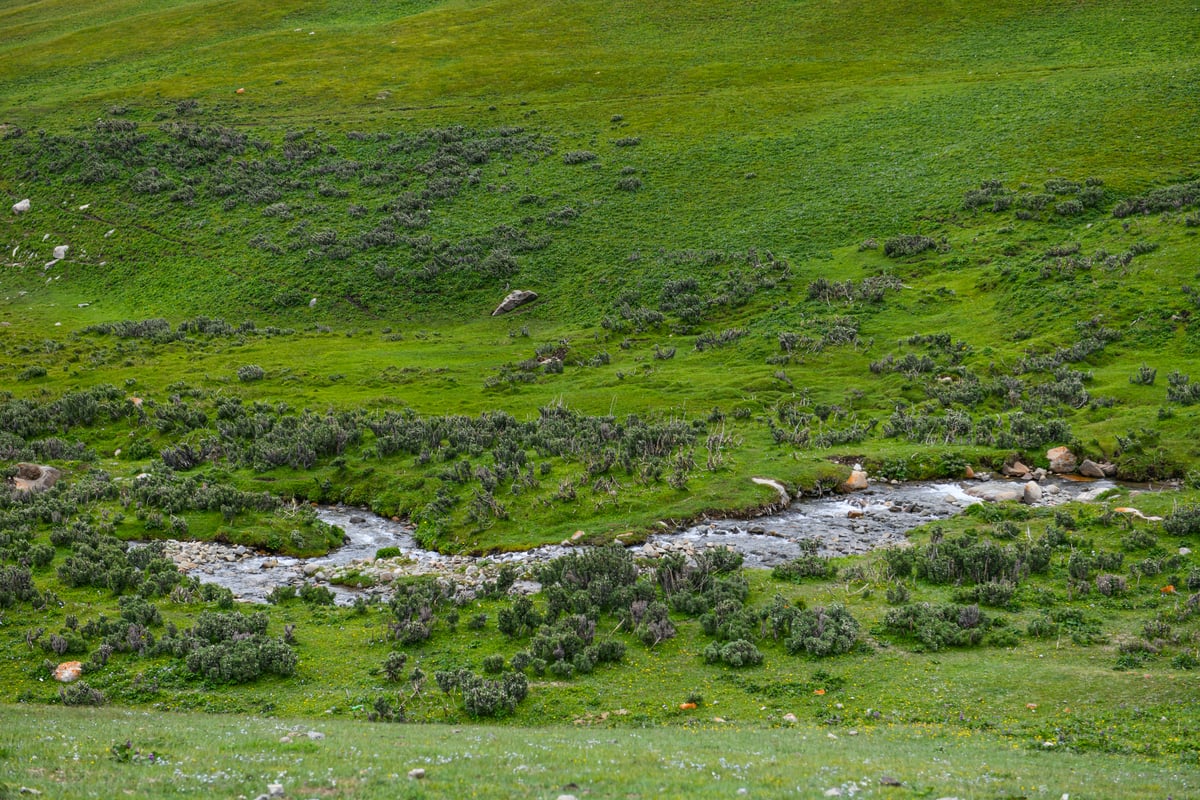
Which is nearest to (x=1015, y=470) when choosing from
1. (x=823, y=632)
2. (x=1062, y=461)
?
(x=1062, y=461)

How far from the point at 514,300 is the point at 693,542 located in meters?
37.4

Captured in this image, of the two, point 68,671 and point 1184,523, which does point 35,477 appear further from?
point 1184,523

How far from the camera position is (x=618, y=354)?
55.8 m

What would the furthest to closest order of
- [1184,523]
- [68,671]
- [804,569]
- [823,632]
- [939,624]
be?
[804,569], [1184,523], [939,624], [823,632], [68,671]

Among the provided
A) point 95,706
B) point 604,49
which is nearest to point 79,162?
point 604,49

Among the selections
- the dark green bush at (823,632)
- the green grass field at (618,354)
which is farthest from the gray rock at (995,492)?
the dark green bush at (823,632)

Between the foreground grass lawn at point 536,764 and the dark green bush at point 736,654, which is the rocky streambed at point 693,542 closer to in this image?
the dark green bush at point 736,654

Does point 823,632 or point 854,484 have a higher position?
point 823,632

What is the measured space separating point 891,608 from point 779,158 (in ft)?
204

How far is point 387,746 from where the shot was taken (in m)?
15.3

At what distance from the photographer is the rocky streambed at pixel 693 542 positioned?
30234mm

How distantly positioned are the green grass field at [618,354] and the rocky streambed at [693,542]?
1157 mm

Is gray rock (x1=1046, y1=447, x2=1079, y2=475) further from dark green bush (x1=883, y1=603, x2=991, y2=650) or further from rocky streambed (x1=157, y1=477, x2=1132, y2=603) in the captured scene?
dark green bush (x1=883, y1=603, x2=991, y2=650)

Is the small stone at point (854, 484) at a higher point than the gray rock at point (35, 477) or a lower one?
lower
